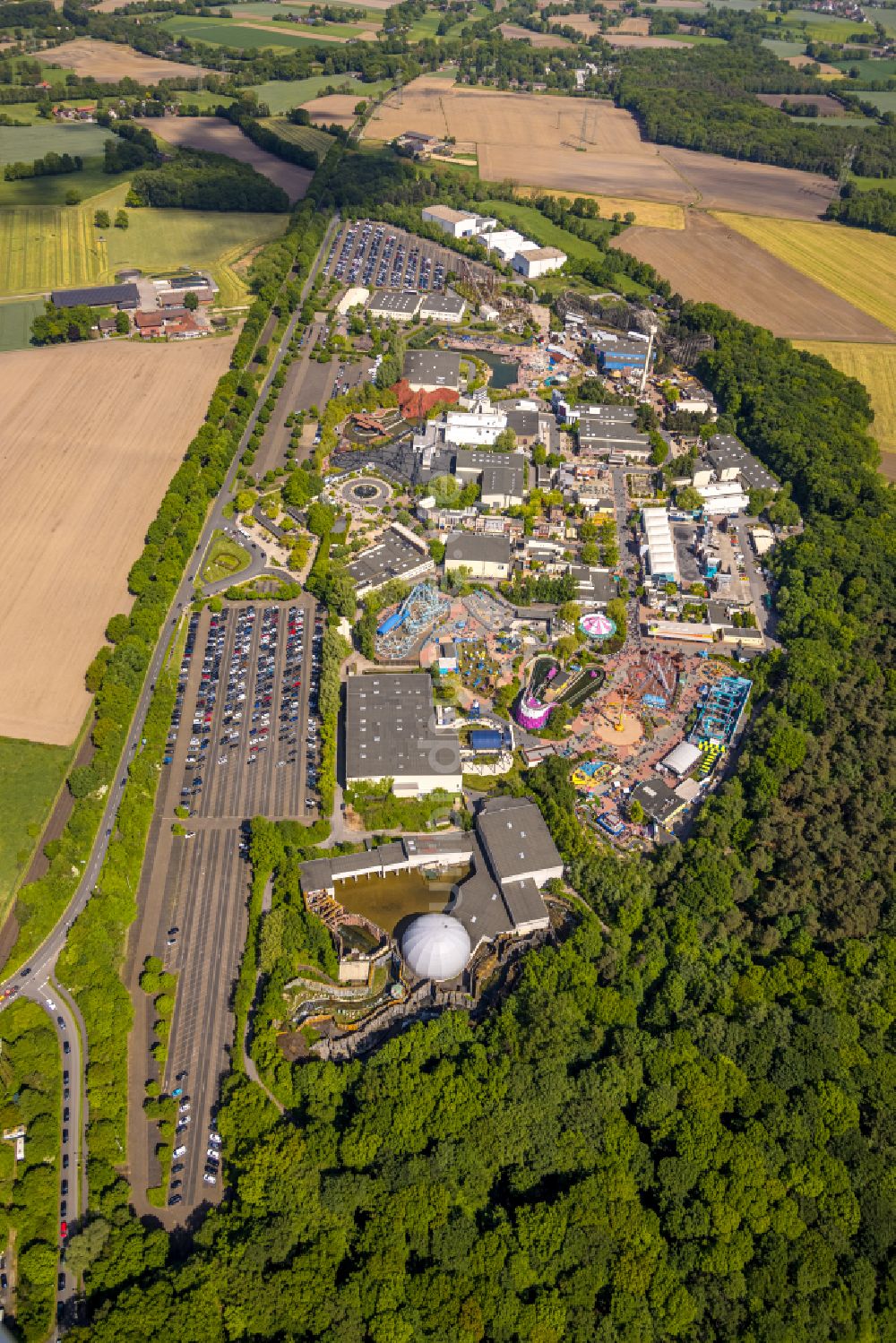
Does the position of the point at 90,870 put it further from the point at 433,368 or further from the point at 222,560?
the point at 433,368

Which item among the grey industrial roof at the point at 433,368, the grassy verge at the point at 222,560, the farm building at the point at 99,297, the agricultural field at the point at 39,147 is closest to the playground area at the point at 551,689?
the grassy verge at the point at 222,560

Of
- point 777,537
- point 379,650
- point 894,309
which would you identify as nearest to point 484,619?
point 379,650

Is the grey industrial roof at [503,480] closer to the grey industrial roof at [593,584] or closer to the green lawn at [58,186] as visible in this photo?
the grey industrial roof at [593,584]

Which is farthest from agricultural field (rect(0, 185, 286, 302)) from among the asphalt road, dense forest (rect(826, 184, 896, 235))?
dense forest (rect(826, 184, 896, 235))

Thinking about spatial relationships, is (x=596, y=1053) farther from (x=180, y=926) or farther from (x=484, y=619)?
(x=484, y=619)

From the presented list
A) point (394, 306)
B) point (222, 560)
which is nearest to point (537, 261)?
point (394, 306)

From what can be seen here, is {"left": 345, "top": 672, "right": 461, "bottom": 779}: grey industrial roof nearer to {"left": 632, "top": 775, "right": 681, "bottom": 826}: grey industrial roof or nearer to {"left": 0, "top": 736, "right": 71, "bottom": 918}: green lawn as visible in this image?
{"left": 632, "top": 775, "right": 681, "bottom": 826}: grey industrial roof

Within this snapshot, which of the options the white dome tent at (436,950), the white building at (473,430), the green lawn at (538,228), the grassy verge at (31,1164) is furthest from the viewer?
the green lawn at (538,228)
